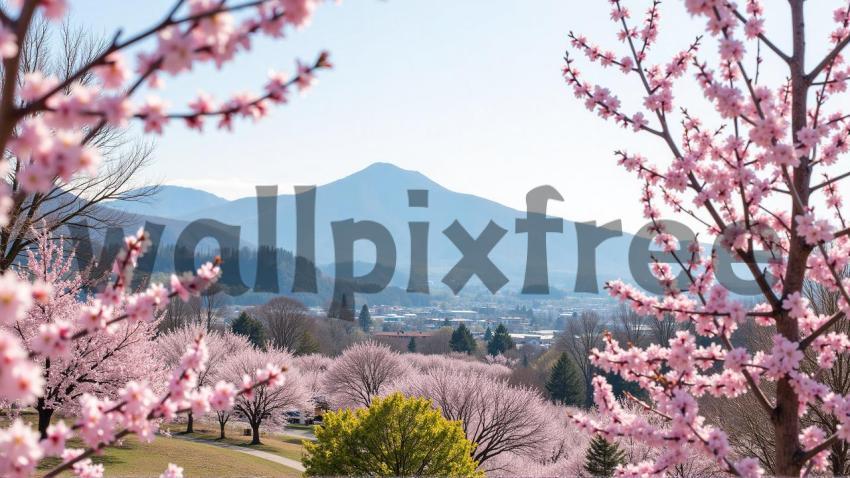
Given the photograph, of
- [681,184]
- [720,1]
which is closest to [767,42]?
[720,1]

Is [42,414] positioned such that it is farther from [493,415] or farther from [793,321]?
[493,415]

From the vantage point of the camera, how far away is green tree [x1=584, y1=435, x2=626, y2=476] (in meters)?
25.6

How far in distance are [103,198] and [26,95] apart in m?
17.4

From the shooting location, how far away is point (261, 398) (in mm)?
41594

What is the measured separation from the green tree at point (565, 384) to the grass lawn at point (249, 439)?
1075 inches

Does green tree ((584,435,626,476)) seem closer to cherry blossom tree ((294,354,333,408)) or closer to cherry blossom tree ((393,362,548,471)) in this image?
cherry blossom tree ((393,362,548,471))

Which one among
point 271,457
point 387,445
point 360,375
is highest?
point 387,445

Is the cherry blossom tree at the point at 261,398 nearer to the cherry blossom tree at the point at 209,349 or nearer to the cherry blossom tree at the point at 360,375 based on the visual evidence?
the cherry blossom tree at the point at 209,349

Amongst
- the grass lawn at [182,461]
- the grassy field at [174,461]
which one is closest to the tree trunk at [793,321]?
the grassy field at [174,461]

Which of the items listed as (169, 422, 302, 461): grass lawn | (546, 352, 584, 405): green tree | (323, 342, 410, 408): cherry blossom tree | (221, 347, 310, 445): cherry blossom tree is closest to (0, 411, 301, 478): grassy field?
(169, 422, 302, 461): grass lawn

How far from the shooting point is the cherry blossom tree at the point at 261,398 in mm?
41031

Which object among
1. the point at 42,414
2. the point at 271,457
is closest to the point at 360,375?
the point at 271,457

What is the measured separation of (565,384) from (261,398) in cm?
3304

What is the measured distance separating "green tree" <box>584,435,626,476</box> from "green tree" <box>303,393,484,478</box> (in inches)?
412
